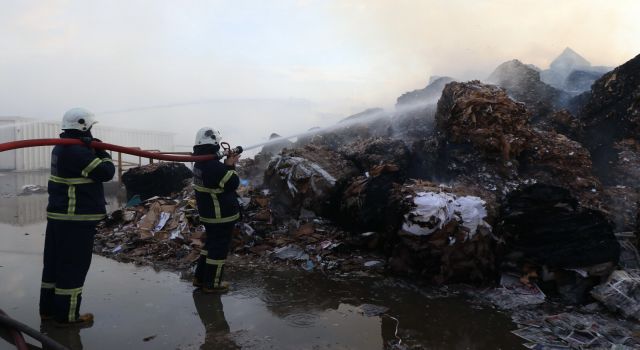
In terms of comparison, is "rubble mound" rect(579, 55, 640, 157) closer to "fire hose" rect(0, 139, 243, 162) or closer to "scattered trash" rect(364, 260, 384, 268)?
"scattered trash" rect(364, 260, 384, 268)

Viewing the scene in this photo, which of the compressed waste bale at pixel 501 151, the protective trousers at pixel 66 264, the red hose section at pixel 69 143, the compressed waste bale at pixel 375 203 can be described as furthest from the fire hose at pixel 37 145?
the compressed waste bale at pixel 501 151

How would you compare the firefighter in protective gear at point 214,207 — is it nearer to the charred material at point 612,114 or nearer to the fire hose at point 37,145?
the fire hose at point 37,145

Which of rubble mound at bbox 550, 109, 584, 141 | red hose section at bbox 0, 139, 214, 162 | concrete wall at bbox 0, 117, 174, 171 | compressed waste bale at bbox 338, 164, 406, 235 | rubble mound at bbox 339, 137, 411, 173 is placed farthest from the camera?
concrete wall at bbox 0, 117, 174, 171

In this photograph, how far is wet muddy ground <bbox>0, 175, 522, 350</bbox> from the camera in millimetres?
2834

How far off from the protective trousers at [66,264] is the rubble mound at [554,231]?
3.55 m

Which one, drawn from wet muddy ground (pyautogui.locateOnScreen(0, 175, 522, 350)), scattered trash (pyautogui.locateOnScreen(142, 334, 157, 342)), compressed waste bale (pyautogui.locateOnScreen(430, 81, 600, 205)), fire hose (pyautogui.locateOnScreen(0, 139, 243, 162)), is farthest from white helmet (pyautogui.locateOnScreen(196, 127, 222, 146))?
compressed waste bale (pyautogui.locateOnScreen(430, 81, 600, 205))

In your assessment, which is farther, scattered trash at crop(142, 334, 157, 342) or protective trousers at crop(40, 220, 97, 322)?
protective trousers at crop(40, 220, 97, 322)

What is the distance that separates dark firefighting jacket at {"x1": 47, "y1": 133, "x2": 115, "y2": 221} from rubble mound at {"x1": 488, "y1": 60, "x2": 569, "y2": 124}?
6.40 m

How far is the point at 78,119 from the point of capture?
304cm

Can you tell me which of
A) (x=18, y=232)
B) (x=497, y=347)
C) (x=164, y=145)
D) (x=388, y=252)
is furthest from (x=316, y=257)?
(x=164, y=145)

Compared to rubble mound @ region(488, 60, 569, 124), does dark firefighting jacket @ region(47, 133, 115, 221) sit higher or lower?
lower

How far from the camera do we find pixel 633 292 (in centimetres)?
337

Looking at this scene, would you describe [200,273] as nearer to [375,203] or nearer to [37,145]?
[37,145]

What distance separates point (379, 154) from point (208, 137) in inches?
110
